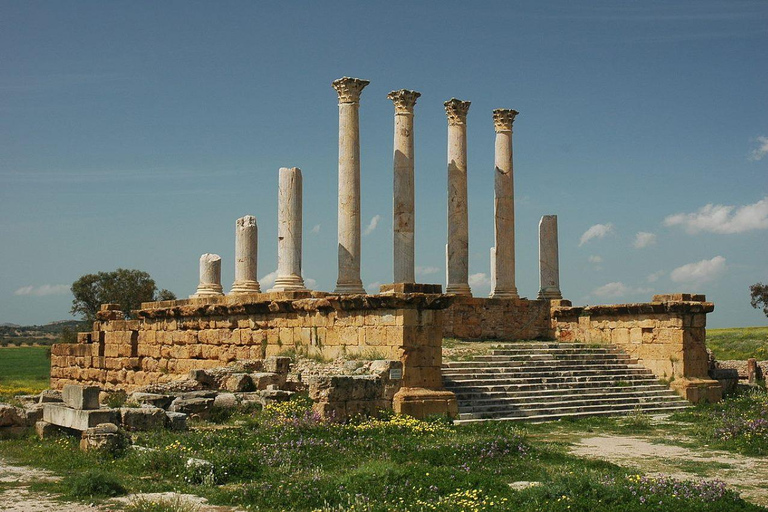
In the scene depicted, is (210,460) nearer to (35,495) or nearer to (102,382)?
(35,495)

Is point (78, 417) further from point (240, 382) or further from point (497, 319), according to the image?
point (497, 319)

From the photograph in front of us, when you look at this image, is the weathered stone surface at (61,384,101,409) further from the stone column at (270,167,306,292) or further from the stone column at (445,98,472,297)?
the stone column at (445,98,472,297)

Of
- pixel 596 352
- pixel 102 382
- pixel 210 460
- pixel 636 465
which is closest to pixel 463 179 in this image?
pixel 596 352

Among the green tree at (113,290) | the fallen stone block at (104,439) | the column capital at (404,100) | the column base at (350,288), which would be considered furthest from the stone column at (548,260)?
the green tree at (113,290)

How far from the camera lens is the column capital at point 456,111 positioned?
87.7 feet

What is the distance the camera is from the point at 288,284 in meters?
22.6

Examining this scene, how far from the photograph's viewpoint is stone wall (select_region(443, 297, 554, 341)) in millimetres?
24969

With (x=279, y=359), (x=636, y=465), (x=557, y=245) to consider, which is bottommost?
(x=636, y=465)

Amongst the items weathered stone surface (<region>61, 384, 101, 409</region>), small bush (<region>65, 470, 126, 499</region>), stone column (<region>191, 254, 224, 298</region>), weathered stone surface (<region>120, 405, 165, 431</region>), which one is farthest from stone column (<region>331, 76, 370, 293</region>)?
small bush (<region>65, 470, 126, 499</region>)

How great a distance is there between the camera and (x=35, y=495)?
378 inches

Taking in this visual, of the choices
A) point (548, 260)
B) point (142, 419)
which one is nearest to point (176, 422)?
point (142, 419)

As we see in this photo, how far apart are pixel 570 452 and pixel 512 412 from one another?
12.8 feet

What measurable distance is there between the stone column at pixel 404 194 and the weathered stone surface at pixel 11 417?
493 inches

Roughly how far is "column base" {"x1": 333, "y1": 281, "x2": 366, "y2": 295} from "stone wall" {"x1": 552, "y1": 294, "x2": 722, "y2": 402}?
21.4 feet
